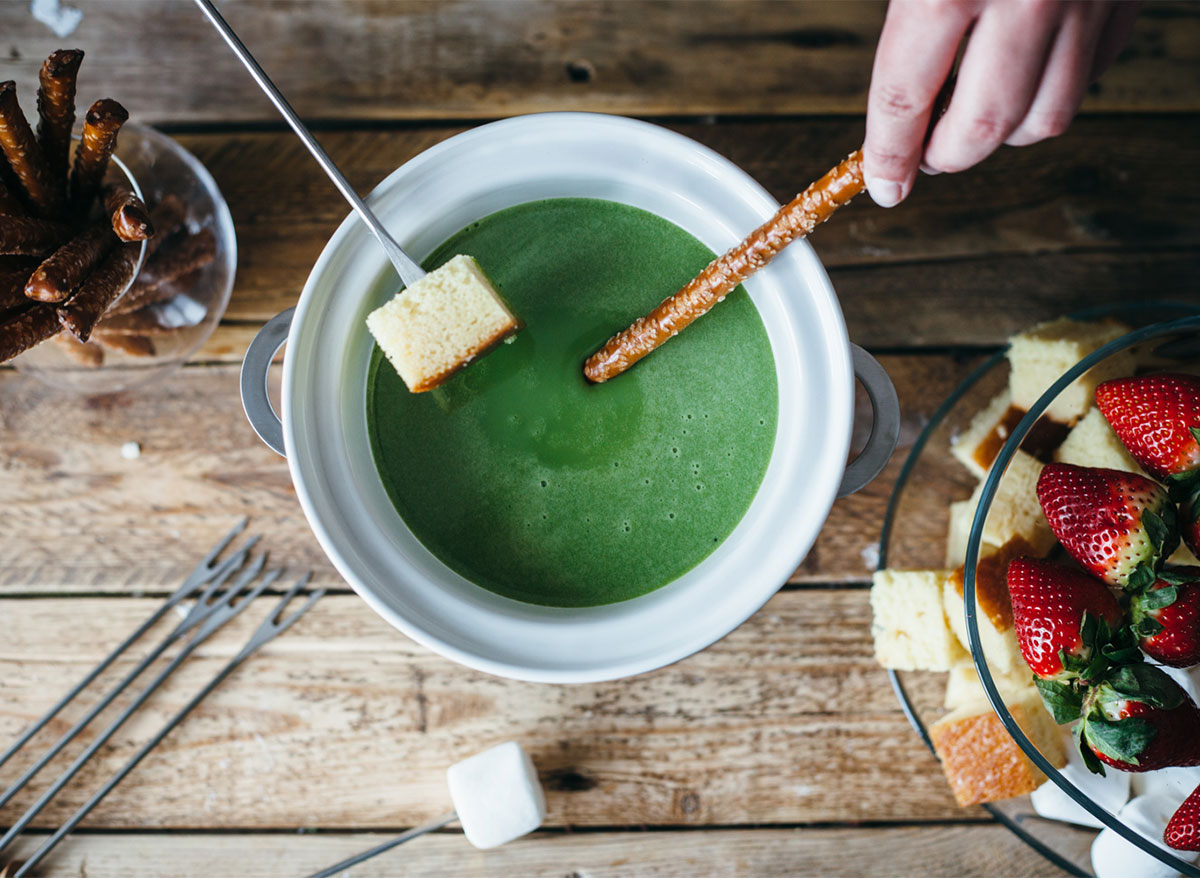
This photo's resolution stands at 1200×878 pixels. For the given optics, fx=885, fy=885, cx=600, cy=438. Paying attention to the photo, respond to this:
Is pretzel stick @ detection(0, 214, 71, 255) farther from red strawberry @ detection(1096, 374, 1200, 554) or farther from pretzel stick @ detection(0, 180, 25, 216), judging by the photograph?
red strawberry @ detection(1096, 374, 1200, 554)

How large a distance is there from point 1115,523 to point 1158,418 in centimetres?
13

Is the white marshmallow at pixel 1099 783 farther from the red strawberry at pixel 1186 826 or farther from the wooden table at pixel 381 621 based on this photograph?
the wooden table at pixel 381 621

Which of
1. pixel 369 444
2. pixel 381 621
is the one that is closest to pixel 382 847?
pixel 381 621

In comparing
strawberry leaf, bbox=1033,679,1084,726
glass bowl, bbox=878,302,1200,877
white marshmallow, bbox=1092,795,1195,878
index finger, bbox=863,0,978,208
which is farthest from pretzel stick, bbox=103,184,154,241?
white marshmallow, bbox=1092,795,1195,878

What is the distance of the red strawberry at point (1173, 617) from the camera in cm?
90

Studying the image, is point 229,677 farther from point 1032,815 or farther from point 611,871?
point 1032,815

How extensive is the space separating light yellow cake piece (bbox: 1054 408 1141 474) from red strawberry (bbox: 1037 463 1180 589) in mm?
67

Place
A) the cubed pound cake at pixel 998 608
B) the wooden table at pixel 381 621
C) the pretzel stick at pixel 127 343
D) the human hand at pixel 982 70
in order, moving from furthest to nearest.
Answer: the wooden table at pixel 381 621 → the pretzel stick at pixel 127 343 → the cubed pound cake at pixel 998 608 → the human hand at pixel 982 70

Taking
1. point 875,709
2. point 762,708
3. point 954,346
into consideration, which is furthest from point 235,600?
point 954,346

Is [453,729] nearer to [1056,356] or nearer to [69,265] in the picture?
[69,265]

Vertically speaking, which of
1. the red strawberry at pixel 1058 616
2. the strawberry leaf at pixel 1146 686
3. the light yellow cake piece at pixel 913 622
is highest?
the red strawberry at pixel 1058 616

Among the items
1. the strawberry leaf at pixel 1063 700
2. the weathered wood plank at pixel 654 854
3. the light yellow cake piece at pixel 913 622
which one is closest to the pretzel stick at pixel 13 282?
the weathered wood plank at pixel 654 854

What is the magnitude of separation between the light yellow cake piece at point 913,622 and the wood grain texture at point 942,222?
0.33 metres

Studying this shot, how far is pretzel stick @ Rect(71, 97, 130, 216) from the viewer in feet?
2.96
